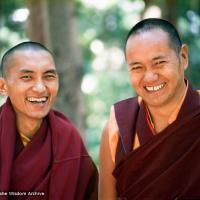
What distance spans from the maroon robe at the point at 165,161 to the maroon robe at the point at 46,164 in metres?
0.32

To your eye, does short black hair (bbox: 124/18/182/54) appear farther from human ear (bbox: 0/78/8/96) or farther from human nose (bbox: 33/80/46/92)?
human ear (bbox: 0/78/8/96)

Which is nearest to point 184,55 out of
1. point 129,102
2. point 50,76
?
point 129,102

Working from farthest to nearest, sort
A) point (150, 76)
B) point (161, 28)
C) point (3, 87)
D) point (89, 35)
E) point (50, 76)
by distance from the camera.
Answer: point (89, 35), point (3, 87), point (50, 76), point (161, 28), point (150, 76)

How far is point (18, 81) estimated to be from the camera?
384 cm

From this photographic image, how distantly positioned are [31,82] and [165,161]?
1136mm

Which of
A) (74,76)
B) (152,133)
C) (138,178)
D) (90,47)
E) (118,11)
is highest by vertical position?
(118,11)

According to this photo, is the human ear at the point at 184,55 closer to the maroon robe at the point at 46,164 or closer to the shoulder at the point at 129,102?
the shoulder at the point at 129,102

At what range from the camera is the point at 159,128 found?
3.81m

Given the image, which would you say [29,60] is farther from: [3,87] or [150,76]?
[150,76]

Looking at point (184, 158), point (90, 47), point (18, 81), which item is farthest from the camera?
point (90, 47)

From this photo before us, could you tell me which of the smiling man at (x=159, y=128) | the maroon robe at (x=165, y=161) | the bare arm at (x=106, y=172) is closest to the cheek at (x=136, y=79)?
the smiling man at (x=159, y=128)

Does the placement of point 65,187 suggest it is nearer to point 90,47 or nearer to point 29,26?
point 29,26

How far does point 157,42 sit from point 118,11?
52.4 feet

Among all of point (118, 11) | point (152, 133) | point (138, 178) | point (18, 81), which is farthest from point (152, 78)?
point (118, 11)
